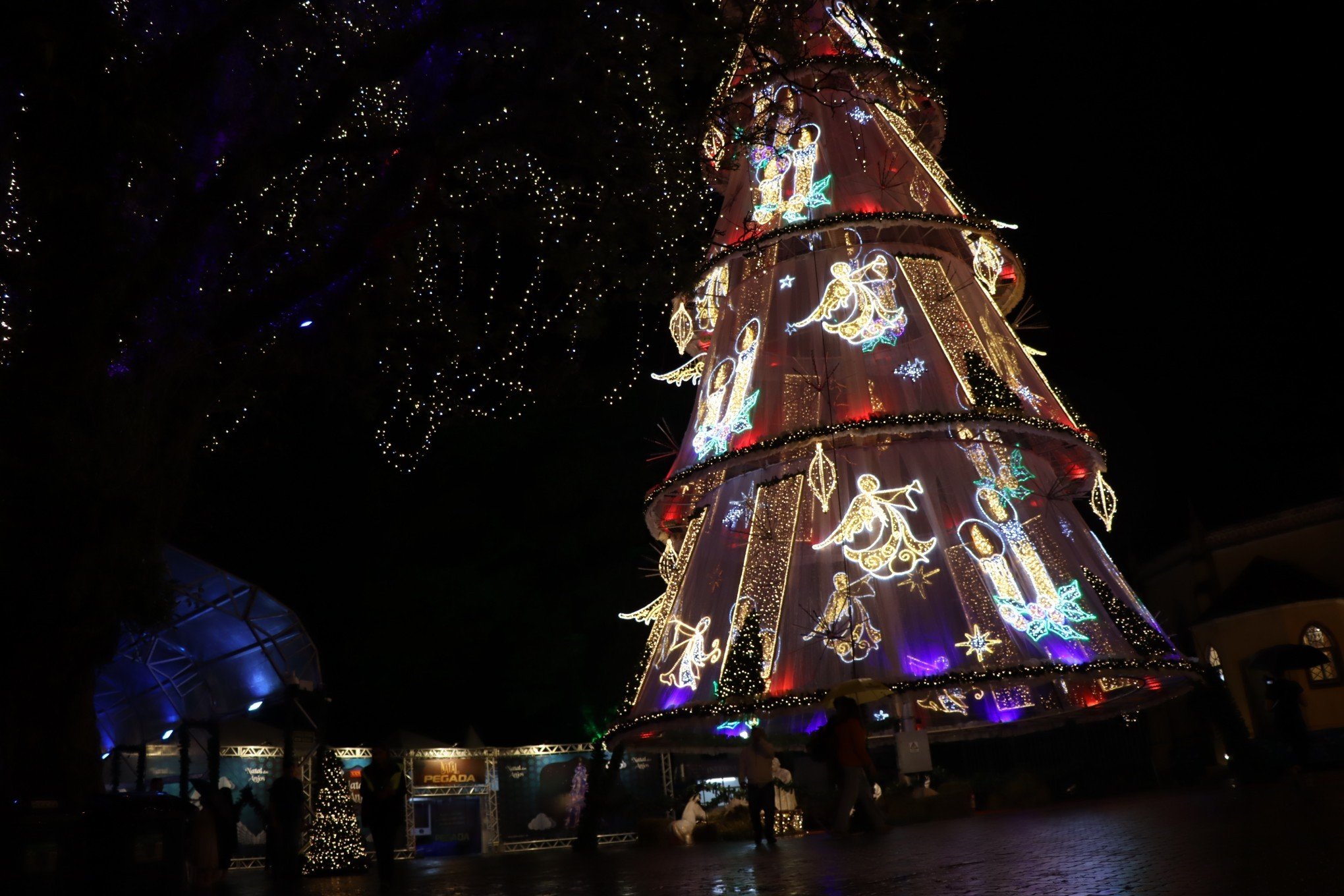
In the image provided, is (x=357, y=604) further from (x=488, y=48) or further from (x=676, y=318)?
(x=488, y=48)

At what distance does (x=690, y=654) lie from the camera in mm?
15711

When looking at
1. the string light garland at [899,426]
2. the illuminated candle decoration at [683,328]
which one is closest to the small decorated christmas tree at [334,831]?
the string light garland at [899,426]

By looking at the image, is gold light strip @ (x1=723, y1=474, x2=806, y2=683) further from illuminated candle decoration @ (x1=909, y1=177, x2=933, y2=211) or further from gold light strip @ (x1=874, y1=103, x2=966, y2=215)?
gold light strip @ (x1=874, y1=103, x2=966, y2=215)

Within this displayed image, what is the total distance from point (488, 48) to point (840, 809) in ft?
25.1

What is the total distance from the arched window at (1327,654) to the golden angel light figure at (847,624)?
19354 millimetres

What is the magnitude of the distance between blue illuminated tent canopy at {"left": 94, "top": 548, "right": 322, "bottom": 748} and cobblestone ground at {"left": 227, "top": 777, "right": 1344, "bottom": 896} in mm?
6859

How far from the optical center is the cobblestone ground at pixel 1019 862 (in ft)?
16.9

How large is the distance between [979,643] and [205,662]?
1436 centimetres

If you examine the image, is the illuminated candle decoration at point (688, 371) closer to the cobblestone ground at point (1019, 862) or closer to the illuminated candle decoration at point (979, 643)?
the illuminated candle decoration at point (979, 643)

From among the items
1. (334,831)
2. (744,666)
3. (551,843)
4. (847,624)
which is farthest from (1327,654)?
(334,831)

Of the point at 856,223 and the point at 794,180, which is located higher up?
the point at 794,180

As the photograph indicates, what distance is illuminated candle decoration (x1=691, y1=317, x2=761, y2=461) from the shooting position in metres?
16.5

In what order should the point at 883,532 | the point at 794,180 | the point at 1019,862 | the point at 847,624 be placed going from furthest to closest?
the point at 794,180, the point at 883,532, the point at 847,624, the point at 1019,862

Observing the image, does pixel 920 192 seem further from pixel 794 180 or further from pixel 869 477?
pixel 869 477
